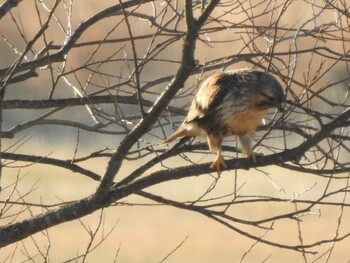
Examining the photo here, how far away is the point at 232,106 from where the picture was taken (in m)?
4.23

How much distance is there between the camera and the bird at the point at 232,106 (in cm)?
414

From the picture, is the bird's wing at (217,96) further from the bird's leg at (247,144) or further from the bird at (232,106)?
the bird's leg at (247,144)

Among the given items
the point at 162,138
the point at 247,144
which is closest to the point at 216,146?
the point at 247,144

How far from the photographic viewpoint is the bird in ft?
13.6

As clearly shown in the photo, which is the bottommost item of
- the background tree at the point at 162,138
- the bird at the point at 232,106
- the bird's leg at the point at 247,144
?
the bird's leg at the point at 247,144

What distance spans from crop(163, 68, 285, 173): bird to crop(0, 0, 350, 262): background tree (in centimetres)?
8

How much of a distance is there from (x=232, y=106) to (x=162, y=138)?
812 millimetres

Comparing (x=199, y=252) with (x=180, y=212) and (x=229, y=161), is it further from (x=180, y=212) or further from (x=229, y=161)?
(x=229, y=161)

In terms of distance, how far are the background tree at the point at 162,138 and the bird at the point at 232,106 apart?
0.08m

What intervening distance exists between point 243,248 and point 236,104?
20.5ft

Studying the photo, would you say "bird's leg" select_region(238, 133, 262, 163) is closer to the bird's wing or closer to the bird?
the bird

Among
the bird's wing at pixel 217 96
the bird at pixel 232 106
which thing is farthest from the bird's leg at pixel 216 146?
the bird's wing at pixel 217 96

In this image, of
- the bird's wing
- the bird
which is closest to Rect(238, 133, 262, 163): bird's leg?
the bird

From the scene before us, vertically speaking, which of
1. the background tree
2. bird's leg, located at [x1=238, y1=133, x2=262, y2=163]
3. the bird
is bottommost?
bird's leg, located at [x1=238, y1=133, x2=262, y2=163]
